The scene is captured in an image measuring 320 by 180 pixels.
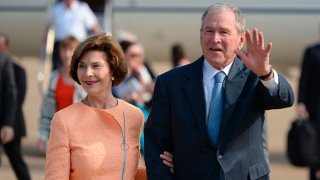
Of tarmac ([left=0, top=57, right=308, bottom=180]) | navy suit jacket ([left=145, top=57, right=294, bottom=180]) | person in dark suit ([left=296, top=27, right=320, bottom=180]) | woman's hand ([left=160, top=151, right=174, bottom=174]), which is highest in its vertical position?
navy suit jacket ([left=145, top=57, right=294, bottom=180])

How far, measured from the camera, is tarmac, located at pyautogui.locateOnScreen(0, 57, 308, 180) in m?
11.0

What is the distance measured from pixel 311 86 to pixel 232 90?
5.11 meters

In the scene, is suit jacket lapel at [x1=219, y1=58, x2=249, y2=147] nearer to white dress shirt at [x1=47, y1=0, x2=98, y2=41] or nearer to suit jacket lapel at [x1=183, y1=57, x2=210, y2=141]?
suit jacket lapel at [x1=183, y1=57, x2=210, y2=141]

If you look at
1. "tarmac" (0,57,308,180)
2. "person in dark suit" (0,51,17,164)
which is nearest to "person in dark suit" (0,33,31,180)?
"person in dark suit" (0,51,17,164)

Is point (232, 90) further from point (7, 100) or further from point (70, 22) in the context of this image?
point (70, 22)

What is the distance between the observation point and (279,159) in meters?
12.3

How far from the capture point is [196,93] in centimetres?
439

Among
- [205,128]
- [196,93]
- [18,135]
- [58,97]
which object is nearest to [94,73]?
[196,93]

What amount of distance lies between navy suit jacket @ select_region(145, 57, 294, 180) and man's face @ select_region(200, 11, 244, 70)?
0.42 feet

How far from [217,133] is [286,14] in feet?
41.6

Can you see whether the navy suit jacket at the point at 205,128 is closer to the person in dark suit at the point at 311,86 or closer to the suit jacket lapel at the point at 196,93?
the suit jacket lapel at the point at 196,93

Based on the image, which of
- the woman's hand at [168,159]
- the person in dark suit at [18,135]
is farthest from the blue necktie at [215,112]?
the person in dark suit at [18,135]

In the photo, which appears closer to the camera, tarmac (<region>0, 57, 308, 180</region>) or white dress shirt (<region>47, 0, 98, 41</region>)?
tarmac (<region>0, 57, 308, 180</region>)

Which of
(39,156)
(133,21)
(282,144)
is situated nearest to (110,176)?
(39,156)
